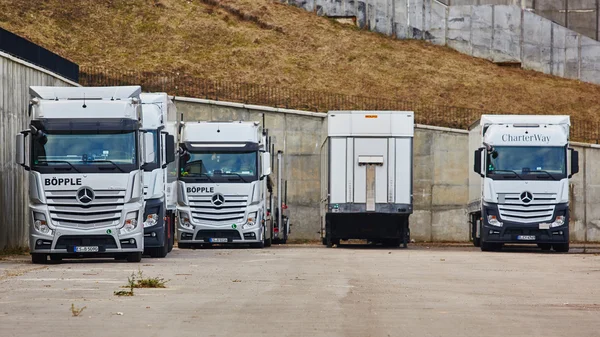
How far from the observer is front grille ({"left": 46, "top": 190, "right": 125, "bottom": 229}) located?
25500 millimetres

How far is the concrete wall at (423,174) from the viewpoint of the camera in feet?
157

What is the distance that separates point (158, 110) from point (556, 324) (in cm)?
1748

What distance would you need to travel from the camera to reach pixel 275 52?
6378 cm

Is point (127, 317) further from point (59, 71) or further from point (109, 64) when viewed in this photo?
point (109, 64)

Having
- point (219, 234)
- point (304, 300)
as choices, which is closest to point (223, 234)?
point (219, 234)

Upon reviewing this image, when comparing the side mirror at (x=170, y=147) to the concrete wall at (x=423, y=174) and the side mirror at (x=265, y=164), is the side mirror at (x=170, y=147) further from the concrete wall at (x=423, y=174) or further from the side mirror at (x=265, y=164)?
the concrete wall at (x=423, y=174)

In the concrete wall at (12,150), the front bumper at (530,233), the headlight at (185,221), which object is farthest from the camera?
the headlight at (185,221)

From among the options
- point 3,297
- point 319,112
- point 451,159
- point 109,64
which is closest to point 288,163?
point 319,112

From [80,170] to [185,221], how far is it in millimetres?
10884

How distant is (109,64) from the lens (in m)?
61.4

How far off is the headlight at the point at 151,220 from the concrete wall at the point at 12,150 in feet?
16.4

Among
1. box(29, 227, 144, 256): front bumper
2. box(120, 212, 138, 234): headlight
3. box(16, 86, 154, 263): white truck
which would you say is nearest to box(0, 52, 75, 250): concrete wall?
box(29, 227, 144, 256): front bumper

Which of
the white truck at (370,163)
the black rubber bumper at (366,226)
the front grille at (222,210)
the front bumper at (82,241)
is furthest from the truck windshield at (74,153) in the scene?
the black rubber bumper at (366,226)

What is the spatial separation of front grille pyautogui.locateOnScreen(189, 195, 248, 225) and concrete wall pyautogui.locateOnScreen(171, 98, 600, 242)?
1230 cm
